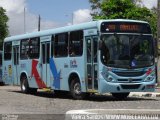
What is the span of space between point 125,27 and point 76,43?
229 centimetres

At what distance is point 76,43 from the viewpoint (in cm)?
2203

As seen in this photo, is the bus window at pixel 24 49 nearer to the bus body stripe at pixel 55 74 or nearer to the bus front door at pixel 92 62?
the bus body stripe at pixel 55 74

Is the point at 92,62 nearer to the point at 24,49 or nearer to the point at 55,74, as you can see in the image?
the point at 55,74

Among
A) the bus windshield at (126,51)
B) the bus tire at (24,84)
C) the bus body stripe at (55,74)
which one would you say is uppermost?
the bus windshield at (126,51)

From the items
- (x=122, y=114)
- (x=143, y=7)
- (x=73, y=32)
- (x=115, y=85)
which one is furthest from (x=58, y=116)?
(x=143, y=7)

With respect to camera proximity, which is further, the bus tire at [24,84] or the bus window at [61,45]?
the bus tire at [24,84]

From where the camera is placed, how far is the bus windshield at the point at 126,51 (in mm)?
→ 20375

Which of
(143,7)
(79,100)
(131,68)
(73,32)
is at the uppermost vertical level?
(143,7)

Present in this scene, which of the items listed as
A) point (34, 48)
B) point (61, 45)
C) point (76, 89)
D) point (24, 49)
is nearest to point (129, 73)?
point (76, 89)

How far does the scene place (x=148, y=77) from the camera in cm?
2120

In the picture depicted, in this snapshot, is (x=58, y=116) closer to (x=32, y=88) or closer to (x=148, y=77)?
(x=148, y=77)

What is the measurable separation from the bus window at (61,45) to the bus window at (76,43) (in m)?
0.48

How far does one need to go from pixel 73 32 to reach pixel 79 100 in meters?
2.90

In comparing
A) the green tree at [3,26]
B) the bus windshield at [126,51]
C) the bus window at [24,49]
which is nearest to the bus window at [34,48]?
the bus window at [24,49]
